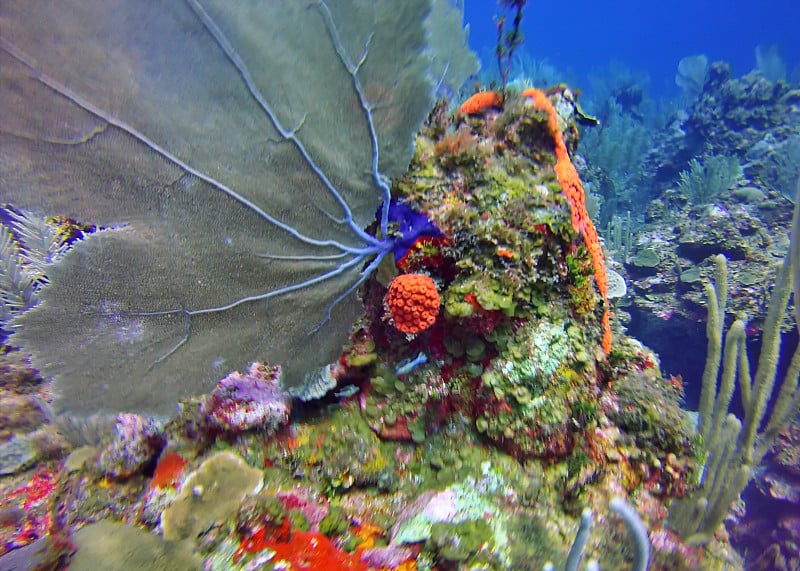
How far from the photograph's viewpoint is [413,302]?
2.53 m

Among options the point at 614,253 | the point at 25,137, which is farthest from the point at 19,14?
the point at 614,253

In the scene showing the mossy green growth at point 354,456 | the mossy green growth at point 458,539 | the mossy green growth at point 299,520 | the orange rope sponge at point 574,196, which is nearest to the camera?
the mossy green growth at point 458,539

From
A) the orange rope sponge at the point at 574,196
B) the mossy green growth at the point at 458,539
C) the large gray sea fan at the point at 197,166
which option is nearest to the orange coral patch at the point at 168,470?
the large gray sea fan at the point at 197,166

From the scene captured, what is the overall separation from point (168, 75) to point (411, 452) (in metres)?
2.65

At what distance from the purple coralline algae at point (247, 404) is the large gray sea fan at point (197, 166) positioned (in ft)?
1.04

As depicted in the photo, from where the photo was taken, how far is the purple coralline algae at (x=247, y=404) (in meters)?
2.81

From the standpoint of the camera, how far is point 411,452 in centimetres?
287

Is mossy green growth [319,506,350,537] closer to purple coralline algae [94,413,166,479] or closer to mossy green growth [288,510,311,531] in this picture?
mossy green growth [288,510,311,531]

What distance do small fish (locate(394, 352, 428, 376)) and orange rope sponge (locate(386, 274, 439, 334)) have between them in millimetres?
322

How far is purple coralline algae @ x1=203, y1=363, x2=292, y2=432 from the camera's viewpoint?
281 cm

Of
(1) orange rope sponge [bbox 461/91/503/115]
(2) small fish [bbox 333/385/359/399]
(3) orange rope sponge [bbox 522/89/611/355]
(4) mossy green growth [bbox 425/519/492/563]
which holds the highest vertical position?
(1) orange rope sponge [bbox 461/91/503/115]

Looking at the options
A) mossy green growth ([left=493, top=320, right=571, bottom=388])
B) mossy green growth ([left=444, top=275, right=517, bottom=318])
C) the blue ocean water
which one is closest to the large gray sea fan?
mossy green growth ([left=444, top=275, right=517, bottom=318])

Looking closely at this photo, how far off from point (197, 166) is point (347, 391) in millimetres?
1843

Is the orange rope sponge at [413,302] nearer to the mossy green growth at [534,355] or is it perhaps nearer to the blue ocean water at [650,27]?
the mossy green growth at [534,355]
